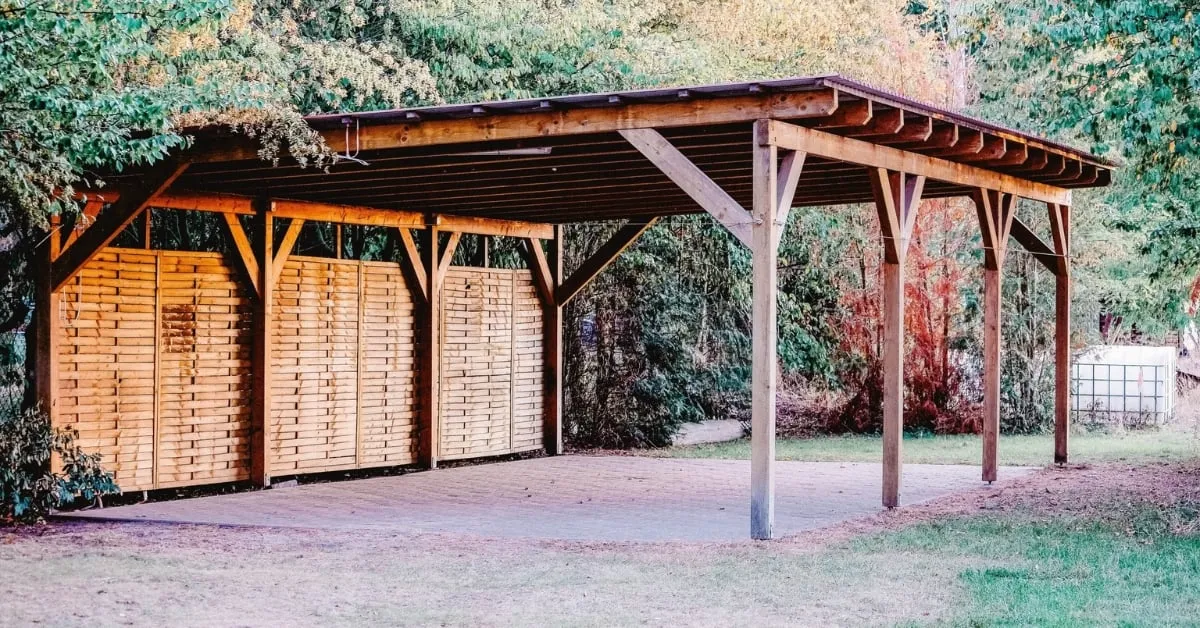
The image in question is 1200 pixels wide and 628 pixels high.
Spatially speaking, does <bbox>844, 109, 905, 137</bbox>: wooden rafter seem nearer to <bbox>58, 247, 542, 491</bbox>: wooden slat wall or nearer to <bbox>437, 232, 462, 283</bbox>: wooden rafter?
<bbox>58, 247, 542, 491</bbox>: wooden slat wall

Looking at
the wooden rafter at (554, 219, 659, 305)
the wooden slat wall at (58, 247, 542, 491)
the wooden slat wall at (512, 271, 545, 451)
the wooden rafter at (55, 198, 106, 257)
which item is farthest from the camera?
the wooden slat wall at (512, 271, 545, 451)

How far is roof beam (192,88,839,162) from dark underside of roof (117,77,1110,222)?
0.09 metres

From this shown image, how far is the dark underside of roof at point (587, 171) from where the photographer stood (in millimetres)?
9117

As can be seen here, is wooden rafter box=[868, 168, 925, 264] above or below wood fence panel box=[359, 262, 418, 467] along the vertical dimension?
above

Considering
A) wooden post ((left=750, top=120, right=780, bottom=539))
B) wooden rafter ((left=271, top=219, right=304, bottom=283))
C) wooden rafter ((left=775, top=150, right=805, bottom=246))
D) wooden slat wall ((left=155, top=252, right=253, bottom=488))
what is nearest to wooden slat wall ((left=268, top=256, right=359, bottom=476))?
wooden rafter ((left=271, top=219, right=304, bottom=283))

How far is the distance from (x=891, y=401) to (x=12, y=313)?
271 inches

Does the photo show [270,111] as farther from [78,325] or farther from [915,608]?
[915,608]

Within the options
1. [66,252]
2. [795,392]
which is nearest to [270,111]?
[66,252]

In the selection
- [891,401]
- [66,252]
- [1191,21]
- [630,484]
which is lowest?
[630,484]

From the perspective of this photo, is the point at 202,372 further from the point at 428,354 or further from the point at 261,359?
the point at 428,354

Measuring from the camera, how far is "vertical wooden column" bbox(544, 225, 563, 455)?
15414 mm

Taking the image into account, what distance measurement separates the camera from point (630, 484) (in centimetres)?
1212

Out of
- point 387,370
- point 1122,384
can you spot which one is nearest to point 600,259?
point 387,370

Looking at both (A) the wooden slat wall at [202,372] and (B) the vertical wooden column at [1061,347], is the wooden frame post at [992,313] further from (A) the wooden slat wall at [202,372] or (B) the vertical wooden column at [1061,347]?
(A) the wooden slat wall at [202,372]
